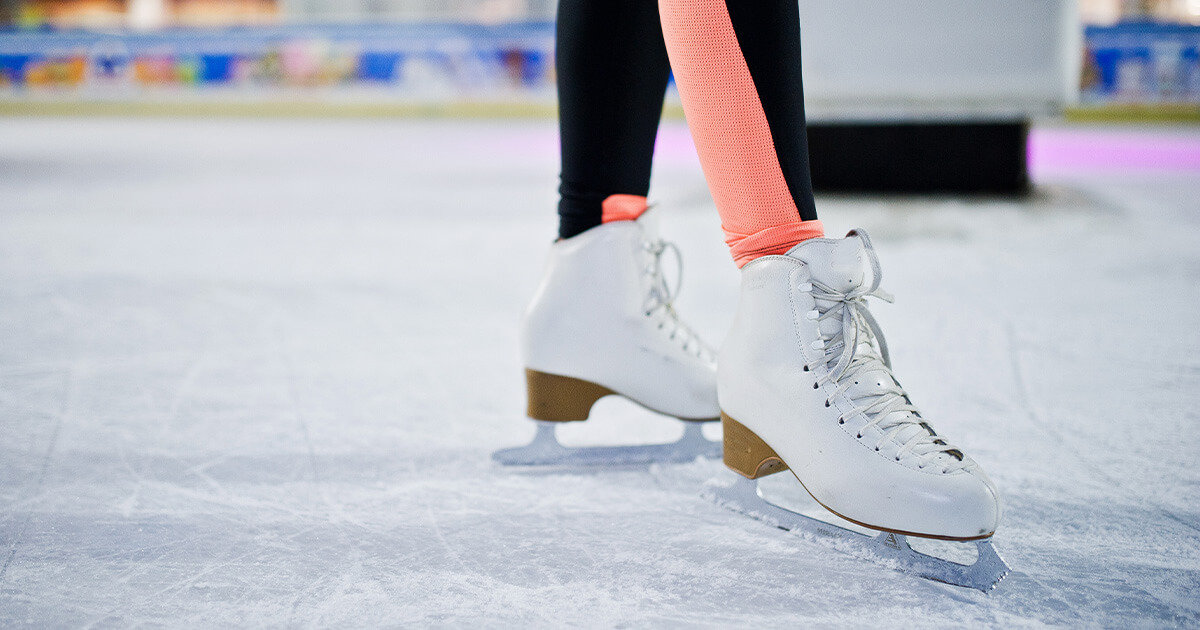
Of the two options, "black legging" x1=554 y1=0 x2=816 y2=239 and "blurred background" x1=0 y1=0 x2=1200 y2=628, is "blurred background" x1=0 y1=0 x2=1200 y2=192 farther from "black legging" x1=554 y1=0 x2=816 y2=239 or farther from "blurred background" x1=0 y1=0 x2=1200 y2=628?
"black legging" x1=554 y1=0 x2=816 y2=239

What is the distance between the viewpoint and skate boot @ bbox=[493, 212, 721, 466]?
650 millimetres

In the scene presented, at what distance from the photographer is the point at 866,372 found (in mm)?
523

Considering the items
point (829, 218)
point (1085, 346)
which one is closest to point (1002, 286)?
point (1085, 346)

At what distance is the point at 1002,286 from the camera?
1.26 meters

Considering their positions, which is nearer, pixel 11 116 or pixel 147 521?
pixel 147 521

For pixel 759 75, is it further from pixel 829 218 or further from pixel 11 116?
pixel 11 116

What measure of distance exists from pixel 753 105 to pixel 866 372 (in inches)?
6.3

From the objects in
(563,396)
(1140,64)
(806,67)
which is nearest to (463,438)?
(563,396)

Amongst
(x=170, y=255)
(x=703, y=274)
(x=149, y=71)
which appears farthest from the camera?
(x=149, y=71)

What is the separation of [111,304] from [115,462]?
0.62 m

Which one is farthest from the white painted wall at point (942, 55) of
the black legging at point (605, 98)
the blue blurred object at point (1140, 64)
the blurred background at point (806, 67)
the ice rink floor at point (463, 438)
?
the blue blurred object at point (1140, 64)

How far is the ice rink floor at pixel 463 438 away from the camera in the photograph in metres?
0.46

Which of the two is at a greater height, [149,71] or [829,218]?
[149,71]

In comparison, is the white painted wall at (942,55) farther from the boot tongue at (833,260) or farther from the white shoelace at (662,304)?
the boot tongue at (833,260)
